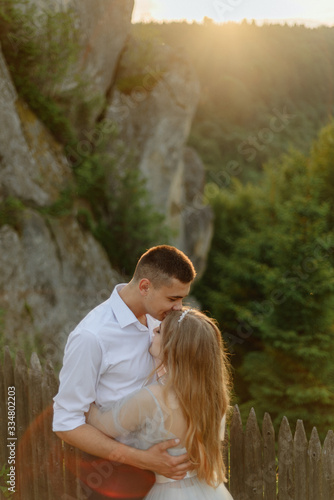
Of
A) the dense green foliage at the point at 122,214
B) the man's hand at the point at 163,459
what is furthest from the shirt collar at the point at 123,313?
the dense green foliage at the point at 122,214

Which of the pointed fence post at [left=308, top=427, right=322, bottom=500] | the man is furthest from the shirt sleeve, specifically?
the pointed fence post at [left=308, top=427, right=322, bottom=500]

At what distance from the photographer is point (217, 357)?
244 cm

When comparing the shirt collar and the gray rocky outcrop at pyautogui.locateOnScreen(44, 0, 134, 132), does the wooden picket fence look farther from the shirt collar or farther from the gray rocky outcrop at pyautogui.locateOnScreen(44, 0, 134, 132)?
the gray rocky outcrop at pyautogui.locateOnScreen(44, 0, 134, 132)

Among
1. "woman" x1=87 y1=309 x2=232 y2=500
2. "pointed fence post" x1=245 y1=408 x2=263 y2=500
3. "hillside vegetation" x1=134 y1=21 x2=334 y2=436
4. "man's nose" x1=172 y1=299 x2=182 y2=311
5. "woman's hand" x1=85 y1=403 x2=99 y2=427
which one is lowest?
"hillside vegetation" x1=134 y1=21 x2=334 y2=436

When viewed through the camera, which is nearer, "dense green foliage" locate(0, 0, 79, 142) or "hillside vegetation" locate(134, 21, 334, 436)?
"dense green foliage" locate(0, 0, 79, 142)

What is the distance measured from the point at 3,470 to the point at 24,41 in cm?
827

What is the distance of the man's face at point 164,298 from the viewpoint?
2762 millimetres

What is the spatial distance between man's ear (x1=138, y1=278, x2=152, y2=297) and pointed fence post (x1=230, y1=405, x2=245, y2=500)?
1.26 metres

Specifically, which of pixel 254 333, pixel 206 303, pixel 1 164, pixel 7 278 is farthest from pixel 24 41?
pixel 206 303

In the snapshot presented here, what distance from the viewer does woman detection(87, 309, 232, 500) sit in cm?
238

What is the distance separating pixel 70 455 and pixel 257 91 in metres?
59.6

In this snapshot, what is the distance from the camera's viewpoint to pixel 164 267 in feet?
9.24

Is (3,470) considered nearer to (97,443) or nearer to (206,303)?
(97,443)

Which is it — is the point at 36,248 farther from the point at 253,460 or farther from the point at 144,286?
the point at 144,286
